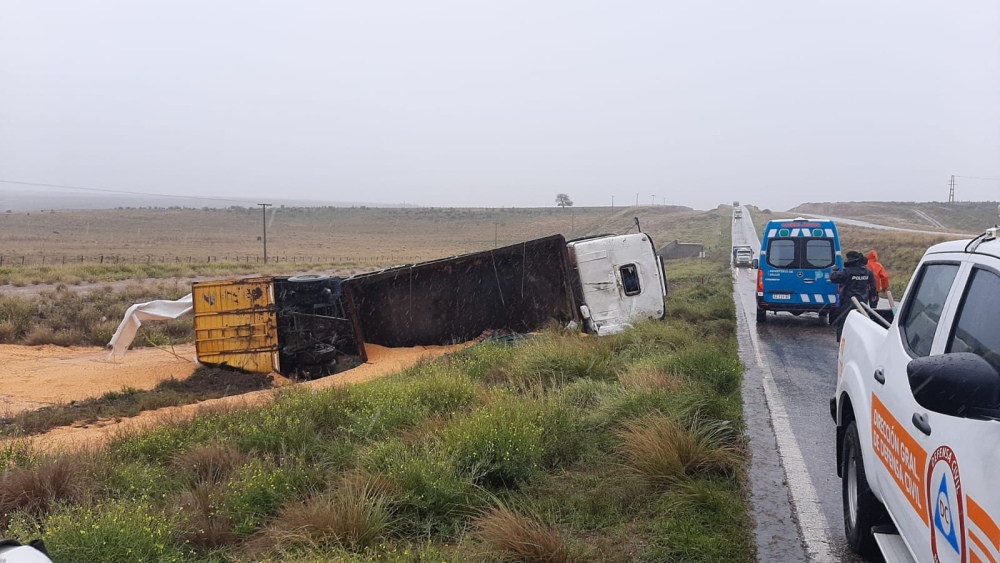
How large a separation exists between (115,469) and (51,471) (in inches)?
18.3

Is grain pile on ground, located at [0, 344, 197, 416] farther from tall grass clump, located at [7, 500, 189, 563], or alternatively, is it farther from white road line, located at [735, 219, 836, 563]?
white road line, located at [735, 219, 836, 563]

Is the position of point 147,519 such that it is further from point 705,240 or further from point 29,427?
point 705,240

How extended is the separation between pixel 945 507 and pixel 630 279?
1205cm

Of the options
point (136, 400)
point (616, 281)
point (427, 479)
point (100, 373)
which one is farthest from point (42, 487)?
point (616, 281)

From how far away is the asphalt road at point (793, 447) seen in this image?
4.62 meters

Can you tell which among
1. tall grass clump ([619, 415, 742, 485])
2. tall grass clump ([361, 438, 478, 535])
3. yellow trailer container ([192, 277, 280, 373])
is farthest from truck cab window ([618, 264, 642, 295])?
tall grass clump ([361, 438, 478, 535])

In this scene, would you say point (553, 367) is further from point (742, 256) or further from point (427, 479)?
point (742, 256)

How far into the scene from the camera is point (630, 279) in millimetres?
14680

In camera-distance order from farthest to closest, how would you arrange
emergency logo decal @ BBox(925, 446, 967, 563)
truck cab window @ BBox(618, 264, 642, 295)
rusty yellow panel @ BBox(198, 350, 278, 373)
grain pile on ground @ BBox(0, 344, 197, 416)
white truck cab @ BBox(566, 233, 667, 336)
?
truck cab window @ BBox(618, 264, 642, 295), white truck cab @ BBox(566, 233, 667, 336), rusty yellow panel @ BBox(198, 350, 278, 373), grain pile on ground @ BBox(0, 344, 197, 416), emergency logo decal @ BBox(925, 446, 967, 563)

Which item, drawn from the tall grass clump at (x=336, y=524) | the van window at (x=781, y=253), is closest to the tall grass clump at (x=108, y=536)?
the tall grass clump at (x=336, y=524)

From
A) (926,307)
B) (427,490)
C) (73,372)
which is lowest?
(73,372)

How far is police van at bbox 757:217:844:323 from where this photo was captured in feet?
47.7

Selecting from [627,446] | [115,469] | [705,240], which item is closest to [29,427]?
[115,469]

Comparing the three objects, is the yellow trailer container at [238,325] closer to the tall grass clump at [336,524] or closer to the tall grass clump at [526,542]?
the tall grass clump at [336,524]
